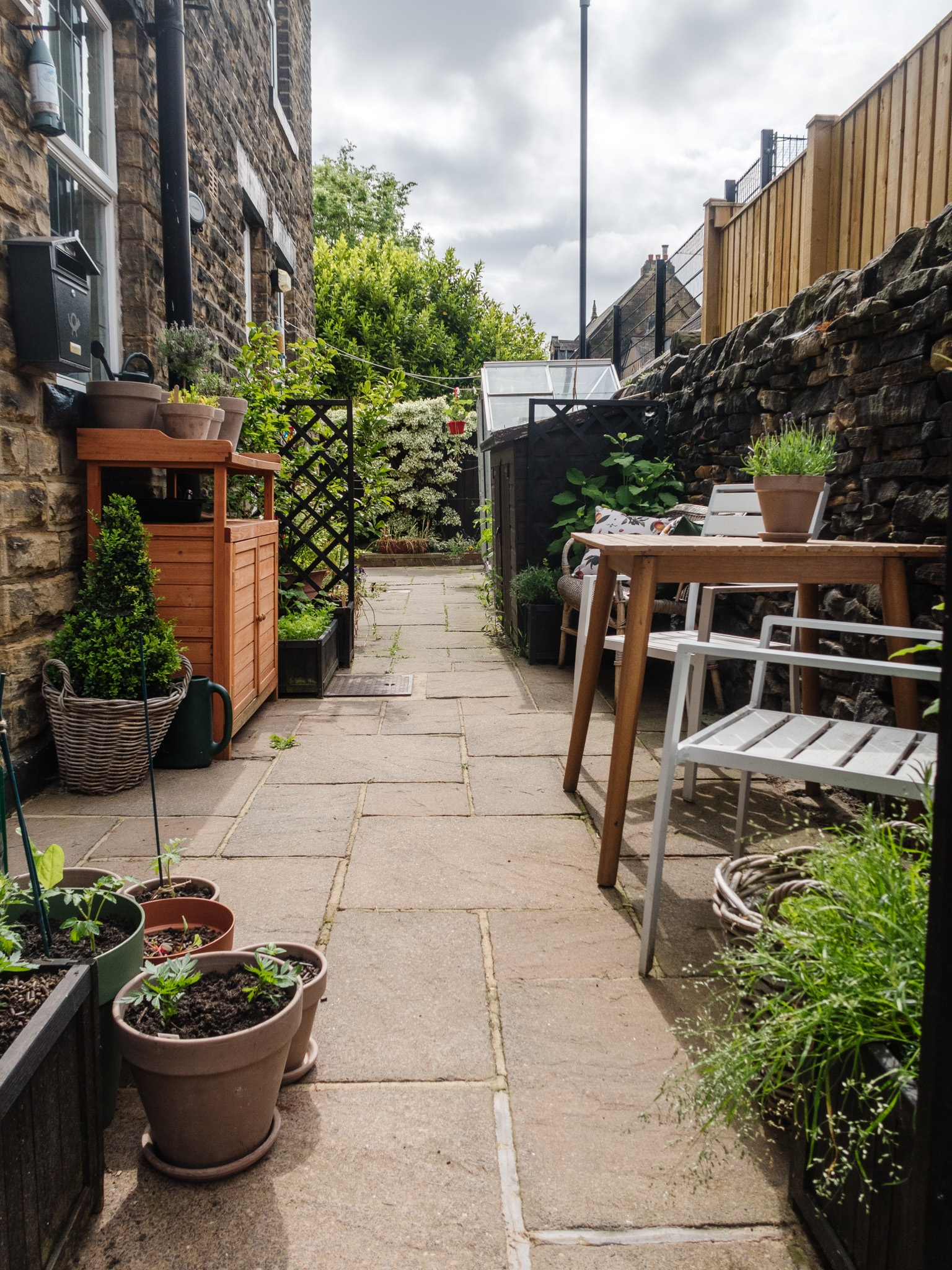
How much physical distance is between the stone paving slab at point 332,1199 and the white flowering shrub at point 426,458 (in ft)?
38.7

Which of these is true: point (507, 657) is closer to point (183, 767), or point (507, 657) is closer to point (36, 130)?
point (183, 767)

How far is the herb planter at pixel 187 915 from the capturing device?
5.63ft

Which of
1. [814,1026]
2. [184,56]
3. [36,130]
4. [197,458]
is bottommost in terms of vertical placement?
[814,1026]

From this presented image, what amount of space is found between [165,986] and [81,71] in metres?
3.98

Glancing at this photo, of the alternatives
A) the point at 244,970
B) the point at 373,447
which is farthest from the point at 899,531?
the point at 373,447

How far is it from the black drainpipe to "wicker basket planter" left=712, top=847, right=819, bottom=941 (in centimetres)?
390

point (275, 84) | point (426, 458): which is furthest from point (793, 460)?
point (426, 458)

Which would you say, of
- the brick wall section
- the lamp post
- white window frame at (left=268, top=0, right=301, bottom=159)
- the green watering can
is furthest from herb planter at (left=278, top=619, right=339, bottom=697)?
the lamp post

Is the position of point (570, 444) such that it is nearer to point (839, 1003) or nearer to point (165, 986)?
point (165, 986)

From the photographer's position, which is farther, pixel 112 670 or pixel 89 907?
pixel 112 670

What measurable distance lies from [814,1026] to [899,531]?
2064 mm

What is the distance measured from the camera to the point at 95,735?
299cm

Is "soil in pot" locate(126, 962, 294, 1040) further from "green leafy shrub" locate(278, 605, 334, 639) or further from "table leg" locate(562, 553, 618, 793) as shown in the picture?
"green leafy shrub" locate(278, 605, 334, 639)

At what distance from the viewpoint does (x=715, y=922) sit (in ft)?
7.11
